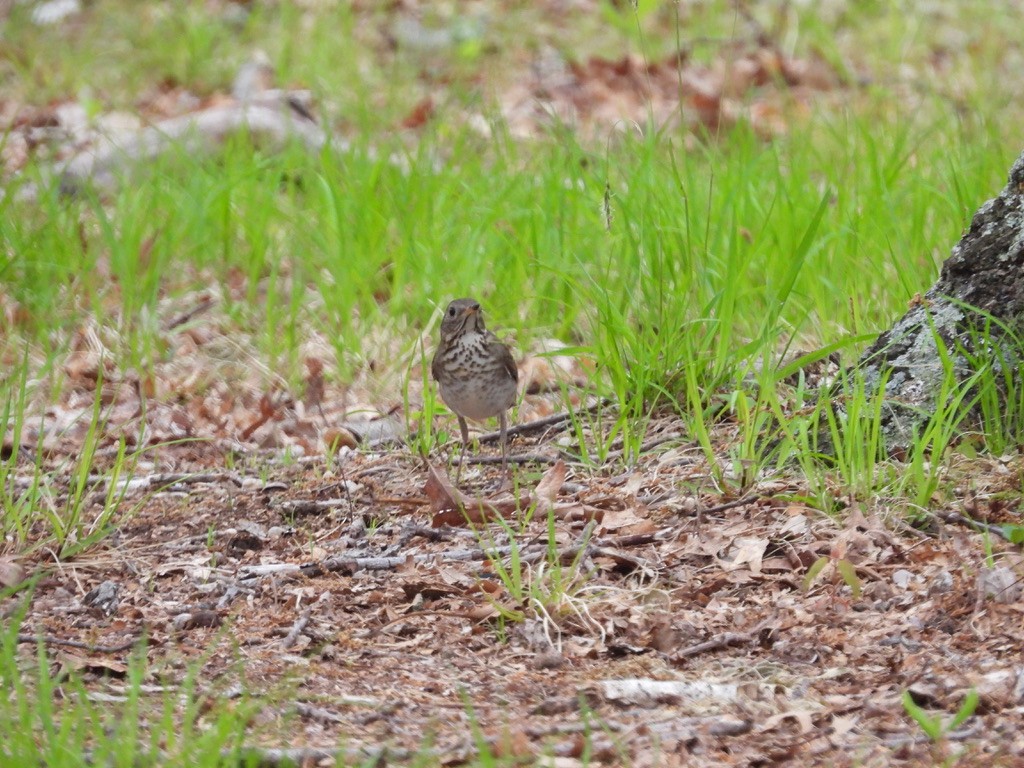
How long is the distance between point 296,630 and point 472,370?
4.49 feet

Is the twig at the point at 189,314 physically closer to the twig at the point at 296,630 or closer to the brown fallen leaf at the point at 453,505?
the brown fallen leaf at the point at 453,505

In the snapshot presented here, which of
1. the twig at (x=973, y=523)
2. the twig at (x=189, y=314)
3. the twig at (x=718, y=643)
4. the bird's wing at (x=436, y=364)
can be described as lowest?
the twig at (x=718, y=643)

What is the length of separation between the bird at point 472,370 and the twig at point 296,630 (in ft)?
3.85

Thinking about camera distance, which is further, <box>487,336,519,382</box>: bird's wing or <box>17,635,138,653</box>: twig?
<box>487,336,519,382</box>: bird's wing

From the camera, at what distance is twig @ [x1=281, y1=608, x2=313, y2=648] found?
3346mm

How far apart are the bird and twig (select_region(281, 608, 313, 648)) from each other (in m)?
1.17

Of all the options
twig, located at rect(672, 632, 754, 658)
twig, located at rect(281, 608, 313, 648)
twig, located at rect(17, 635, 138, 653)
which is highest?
twig, located at rect(17, 635, 138, 653)

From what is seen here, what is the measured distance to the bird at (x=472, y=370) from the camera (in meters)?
4.51

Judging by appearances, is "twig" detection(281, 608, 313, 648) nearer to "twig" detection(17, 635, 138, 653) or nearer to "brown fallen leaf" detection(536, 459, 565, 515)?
"twig" detection(17, 635, 138, 653)

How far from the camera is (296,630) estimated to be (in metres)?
3.39

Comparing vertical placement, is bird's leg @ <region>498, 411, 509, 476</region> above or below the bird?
below

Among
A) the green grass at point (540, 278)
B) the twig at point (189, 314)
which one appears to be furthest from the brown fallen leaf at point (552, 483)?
the twig at point (189, 314)

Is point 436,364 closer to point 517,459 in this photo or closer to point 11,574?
point 517,459

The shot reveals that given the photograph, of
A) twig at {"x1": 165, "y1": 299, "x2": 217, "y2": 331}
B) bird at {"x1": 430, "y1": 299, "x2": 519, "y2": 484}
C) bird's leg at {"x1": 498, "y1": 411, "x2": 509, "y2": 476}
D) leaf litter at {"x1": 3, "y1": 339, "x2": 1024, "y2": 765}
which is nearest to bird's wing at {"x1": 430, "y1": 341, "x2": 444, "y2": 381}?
bird at {"x1": 430, "y1": 299, "x2": 519, "y2": 484}
